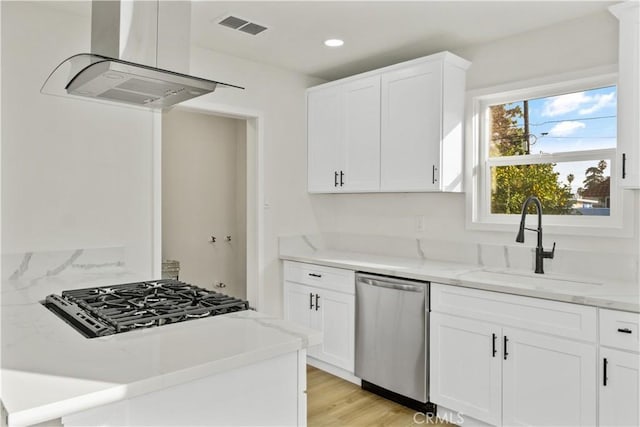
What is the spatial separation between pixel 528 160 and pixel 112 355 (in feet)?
9.22

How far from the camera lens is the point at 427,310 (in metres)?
2.82

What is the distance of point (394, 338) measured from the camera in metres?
3.00

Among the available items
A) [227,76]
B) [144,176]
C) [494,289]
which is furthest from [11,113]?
[494,289]

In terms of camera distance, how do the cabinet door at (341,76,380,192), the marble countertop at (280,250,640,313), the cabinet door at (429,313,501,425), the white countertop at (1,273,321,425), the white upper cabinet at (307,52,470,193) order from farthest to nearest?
the cabinet door at (341,76,380,192)
the white upper cabinet at (307,52,470,193)
the cabinet door at (429,313,501,425)
the marble countertop at (280,250,640,313)
the white countertop at (1,273,321,425)

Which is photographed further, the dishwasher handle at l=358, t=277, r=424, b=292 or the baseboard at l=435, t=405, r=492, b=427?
the dishwasher handle at l=358, t=277, r=424, b=292

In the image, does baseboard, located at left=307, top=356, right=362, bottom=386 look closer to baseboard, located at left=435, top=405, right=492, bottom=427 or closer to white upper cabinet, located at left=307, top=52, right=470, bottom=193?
baseboard, located at left=435, top=405, right=492, bottom=427

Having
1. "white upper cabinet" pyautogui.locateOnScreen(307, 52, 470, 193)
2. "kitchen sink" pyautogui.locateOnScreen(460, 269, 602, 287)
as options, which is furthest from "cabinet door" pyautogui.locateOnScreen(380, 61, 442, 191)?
"kitchen sink" pyautogui.locateOnScreen(460, 269, 602, 287)

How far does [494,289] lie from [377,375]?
1.09 meters

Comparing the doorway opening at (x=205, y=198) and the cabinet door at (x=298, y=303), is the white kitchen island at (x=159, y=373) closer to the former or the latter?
the cabinet door at (x=298, y=303)

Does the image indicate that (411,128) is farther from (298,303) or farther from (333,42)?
(298,303)

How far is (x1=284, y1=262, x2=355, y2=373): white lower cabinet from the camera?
332cm

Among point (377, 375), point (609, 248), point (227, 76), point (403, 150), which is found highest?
point (227, 76)

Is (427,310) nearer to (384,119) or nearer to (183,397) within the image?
(384,119)

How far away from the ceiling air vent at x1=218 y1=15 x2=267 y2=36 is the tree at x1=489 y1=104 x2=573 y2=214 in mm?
1746
